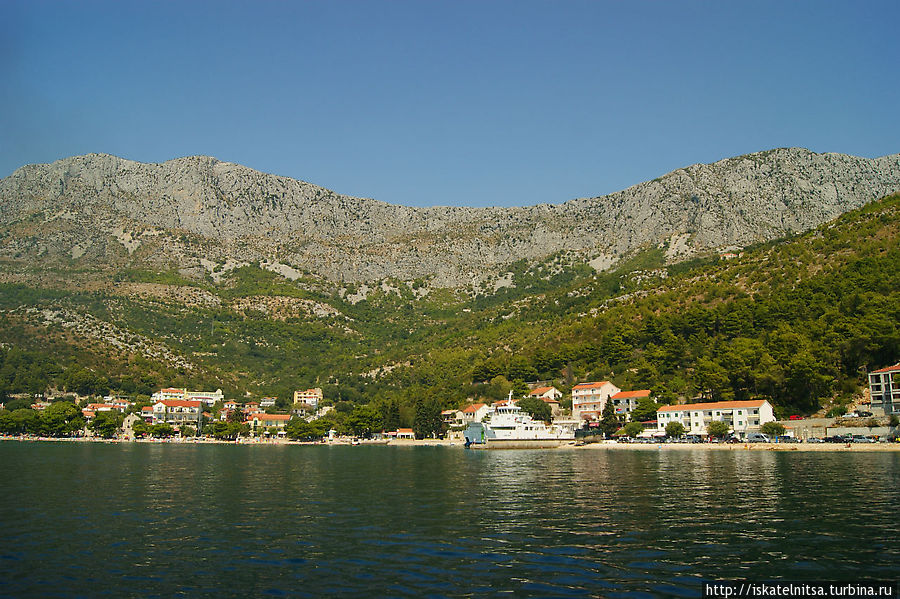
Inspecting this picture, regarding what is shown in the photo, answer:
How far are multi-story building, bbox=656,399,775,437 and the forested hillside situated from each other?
16.1 ft

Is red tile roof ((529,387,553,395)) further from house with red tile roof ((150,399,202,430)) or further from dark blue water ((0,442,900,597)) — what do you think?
dark blue water ((0,442,900,597))

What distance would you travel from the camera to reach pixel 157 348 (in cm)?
16812

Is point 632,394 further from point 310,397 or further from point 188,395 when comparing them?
point 188,395

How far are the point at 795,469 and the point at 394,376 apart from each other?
11992cm

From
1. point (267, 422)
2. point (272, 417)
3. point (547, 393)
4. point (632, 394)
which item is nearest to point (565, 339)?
point (547, 393)

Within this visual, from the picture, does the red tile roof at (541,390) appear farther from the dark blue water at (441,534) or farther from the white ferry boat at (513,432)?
the dark blue water at (441,534)

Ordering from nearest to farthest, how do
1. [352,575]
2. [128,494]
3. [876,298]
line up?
1. [352,575]
2. [128,494]
3. [876,298]

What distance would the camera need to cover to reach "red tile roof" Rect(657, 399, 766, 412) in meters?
91.8

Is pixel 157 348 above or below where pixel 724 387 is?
above

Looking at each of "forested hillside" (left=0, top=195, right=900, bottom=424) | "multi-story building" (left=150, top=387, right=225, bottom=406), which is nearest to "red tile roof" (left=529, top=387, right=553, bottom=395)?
"forested hillside" (left=0, top=195, right=900, bottom=424)

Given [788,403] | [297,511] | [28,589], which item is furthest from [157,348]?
[28,589]

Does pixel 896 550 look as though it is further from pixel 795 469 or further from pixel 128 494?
pixel 128 494

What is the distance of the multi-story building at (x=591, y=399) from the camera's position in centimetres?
11375

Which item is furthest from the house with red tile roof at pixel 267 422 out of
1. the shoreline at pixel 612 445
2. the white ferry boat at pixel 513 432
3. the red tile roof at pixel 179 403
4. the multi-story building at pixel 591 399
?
the multi-story building at pixel 591 399
